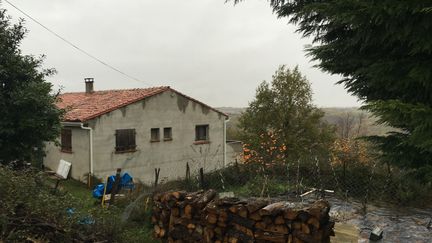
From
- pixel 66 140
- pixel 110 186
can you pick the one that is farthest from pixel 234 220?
pixel 66 140

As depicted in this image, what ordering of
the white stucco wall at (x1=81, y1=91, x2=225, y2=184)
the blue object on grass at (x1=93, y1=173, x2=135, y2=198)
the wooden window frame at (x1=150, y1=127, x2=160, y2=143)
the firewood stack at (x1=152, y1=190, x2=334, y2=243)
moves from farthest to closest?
the wooden window frame at (x1=150, y1=127, x2=160, y2=143), the white stucco wall at (x1=81, y1=91, x2=225, y2=184), the blue object on grass at (x1=93, y1=173, x2=135, y2=198), the firewood stack at (x1=152, y1=190, x2=334, y2=243)

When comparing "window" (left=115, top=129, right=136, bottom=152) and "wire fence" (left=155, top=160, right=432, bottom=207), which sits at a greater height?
"window" (left=115, top=129, right=136, bottom=152)

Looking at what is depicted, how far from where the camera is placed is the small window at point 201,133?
20.9 meters

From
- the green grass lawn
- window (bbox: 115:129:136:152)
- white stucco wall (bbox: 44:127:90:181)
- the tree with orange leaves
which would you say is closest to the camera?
the green grass lawn

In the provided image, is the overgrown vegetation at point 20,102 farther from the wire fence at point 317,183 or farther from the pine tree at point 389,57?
the pine tree at point 389,57

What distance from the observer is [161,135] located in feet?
62.1

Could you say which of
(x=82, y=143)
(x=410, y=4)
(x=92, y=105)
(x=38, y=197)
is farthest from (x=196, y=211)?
(x=92, y=105)

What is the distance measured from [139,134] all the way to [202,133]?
Answer: 174 inches

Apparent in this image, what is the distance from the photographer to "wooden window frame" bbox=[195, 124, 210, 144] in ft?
68.3

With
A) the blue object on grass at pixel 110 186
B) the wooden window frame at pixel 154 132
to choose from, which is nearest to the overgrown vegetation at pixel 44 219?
the blue object on grass at pixel 110 186

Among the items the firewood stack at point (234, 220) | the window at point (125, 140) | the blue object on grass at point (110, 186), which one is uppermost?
the window at point (125, 140)

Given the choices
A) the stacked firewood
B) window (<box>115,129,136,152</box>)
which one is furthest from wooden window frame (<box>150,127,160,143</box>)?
the stacked firewood

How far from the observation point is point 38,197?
20.0 feet

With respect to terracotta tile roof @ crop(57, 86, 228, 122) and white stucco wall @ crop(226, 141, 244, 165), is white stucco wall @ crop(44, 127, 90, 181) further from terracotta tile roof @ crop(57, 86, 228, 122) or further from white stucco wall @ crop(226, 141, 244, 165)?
white stucco wall @ crop(226, 141, 244, 165)
